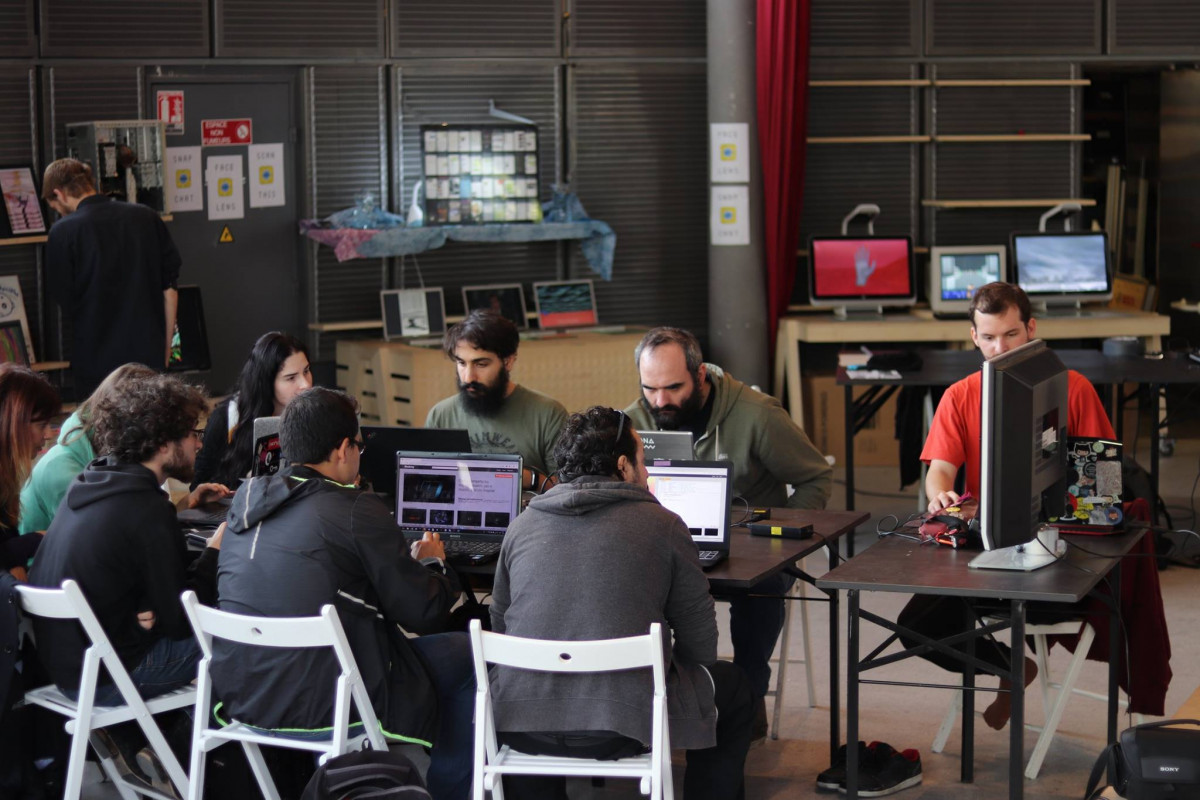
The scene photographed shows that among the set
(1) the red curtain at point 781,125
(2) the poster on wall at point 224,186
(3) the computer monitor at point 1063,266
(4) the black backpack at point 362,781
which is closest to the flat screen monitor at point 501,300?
(2) the poster on wall at point 224,186

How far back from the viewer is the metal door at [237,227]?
26.3ft

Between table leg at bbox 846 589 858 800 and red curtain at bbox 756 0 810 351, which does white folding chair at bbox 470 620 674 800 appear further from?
red curtain at bbox 756 0 810 351

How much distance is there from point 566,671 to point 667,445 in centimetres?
115

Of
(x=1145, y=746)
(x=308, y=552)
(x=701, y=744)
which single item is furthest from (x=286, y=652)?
(x=1145, y=746)

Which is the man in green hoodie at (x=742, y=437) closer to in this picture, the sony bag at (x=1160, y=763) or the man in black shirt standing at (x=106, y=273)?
the sony bag at (x=1160, y=763)

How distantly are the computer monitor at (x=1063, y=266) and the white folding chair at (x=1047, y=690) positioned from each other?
4.50 metres

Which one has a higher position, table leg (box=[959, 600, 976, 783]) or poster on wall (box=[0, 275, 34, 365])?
poster on wall (box=[0, 275, 34, 365])

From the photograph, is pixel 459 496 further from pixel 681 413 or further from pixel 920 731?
pixel 920 731

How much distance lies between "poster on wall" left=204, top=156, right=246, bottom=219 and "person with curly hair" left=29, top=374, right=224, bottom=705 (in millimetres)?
4375

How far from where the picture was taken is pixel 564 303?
8898 mm

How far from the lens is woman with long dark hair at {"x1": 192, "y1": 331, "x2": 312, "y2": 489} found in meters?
4.88

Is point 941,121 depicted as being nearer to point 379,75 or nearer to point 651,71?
point 651,71

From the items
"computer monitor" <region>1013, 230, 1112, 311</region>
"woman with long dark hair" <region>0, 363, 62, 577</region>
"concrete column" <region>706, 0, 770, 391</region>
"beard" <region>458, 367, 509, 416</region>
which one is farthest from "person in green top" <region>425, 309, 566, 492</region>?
"computer monitor" <region>1013, 230, 1112, 311</region>

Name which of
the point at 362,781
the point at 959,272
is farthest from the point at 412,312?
the point at 362,781
